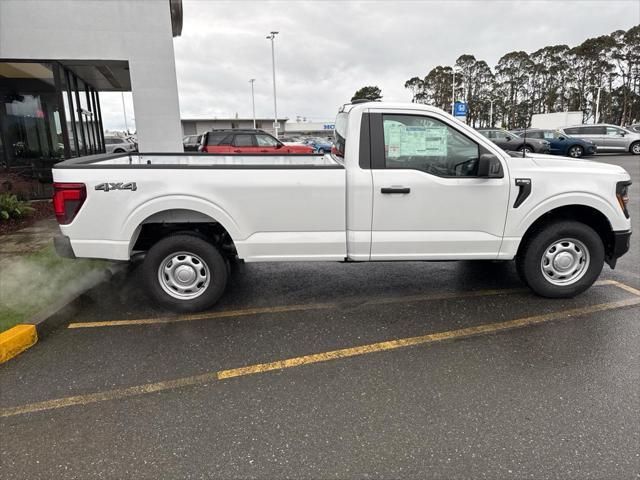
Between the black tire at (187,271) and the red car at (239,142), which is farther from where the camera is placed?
the red car at (239,142)

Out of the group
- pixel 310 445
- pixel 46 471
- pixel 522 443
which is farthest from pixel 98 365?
pixel 522 443

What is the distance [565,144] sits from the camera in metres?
23.3

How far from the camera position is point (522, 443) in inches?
102

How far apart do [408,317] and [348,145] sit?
5.68 ft

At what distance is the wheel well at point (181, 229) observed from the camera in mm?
4273

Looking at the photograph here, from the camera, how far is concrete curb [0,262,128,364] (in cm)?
362

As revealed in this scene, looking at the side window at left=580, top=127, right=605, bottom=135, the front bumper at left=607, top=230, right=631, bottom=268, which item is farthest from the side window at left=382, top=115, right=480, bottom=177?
the side window at left=580, top=127, right=605, bottom=135

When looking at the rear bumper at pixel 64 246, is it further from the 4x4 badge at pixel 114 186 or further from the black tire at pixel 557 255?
the black tire at pixel 557 255

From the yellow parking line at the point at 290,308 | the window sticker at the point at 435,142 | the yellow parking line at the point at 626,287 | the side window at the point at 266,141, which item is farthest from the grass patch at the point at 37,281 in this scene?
the side window at the point at 266,141

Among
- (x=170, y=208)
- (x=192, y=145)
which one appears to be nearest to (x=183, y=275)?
(x=170, y=208)

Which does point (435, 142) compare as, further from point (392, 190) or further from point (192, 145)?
point (192, 145)

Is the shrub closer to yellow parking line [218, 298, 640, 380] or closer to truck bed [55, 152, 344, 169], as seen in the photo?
truck bed [55, 152, 344, 169]

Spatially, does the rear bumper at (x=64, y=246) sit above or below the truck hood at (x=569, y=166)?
below

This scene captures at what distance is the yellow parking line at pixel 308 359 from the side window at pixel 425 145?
1.45m
